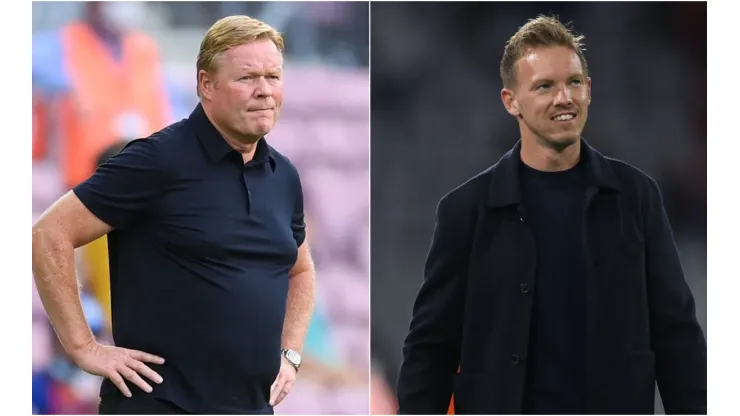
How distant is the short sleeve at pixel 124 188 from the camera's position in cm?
251

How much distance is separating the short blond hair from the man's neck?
2.71 feet

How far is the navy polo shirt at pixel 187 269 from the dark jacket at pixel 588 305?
1.95ft

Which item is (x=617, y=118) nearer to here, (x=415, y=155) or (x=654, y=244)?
(x=654, y=244)

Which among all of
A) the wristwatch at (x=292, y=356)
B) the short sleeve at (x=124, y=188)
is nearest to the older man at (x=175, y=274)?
the short sleeve at (x=124, y=188)

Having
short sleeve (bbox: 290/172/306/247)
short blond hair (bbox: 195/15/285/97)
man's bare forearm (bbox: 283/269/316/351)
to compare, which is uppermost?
short blond hair (bbox: 195/15/285/97)

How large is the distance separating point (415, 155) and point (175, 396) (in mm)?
1087

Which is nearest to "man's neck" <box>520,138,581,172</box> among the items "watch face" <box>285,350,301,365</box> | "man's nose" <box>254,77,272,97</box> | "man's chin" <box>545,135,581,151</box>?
"man's chin" <box>545,135,581,151</box>

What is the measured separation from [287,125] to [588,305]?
1.13 metres

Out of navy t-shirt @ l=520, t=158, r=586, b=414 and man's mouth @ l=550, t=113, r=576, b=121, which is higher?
man's mouth @ l=550, t=113, r=576, b=121

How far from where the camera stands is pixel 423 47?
3.06m

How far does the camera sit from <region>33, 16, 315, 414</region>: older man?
2.53m

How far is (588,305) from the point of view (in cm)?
280

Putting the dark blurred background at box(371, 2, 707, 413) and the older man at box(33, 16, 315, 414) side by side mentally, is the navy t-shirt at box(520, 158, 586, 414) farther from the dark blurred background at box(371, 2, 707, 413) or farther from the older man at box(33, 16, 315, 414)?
the older man at box(33, 16, 315, 414)

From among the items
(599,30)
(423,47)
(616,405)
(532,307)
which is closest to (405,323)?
(532,307)
